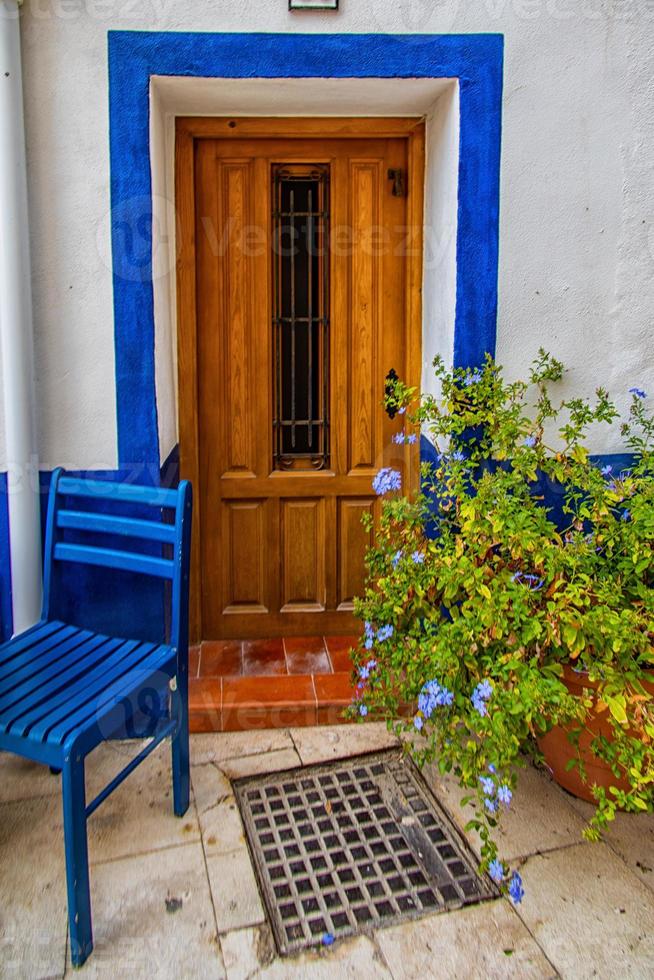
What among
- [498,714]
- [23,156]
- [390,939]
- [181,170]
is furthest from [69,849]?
[181,170]

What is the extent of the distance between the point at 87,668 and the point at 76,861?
1.90 feet

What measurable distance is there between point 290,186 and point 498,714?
239 cm

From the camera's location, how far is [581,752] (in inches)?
102

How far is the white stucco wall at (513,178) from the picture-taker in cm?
285

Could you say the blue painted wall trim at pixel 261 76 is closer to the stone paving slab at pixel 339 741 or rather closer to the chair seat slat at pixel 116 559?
A: the chair seat slat at pixel 116 559

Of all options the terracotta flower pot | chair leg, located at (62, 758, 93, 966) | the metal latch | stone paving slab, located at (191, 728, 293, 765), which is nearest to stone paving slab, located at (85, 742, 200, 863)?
stone paving slab, located at (191, 728, 293, 765)

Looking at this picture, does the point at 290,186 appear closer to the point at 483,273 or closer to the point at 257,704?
the point at 483,273

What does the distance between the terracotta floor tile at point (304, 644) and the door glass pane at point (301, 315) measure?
81cm

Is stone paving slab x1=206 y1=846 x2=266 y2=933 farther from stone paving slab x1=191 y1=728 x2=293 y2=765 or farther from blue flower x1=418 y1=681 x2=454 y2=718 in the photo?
blue flower x1=418 y1=681 x2=454 y2=718

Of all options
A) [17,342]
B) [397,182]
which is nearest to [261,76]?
→ [397,182]

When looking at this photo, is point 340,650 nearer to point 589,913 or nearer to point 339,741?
point 339,741

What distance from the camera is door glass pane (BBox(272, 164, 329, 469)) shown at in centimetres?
349

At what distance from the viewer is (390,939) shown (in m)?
2.22

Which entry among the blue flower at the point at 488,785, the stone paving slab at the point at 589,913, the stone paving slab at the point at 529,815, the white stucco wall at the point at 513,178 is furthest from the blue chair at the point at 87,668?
the stone paving slab at the point at 589,913
